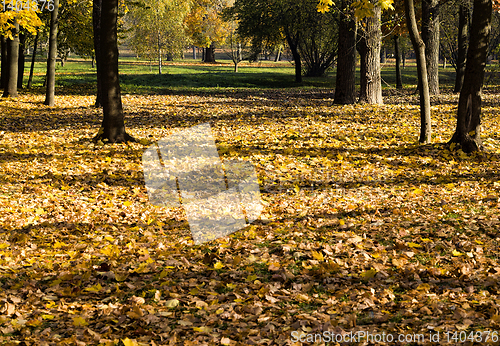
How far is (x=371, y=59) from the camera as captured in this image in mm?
14562

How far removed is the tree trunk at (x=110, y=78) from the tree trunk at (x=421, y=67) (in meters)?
6.31

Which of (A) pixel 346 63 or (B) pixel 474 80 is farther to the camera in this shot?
(A) pixel 346 63

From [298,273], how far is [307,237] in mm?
1016

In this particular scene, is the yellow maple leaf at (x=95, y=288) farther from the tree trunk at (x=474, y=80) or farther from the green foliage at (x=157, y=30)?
the green foliage at (x=157, y=30)

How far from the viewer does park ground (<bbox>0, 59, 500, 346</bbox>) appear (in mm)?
3432

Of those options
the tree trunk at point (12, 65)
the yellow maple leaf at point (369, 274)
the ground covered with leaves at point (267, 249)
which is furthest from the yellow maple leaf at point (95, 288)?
the tree trunk at point (12, 65)

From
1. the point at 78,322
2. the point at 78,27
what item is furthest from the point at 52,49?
the point at 78,322

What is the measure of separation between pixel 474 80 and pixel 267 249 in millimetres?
6055

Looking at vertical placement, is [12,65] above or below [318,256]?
above

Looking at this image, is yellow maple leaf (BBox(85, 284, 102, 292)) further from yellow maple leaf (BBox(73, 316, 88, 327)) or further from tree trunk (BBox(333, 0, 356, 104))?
tree trunk (BBox(333, 0, 356, 104))

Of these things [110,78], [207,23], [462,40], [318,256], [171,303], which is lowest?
[171,303]

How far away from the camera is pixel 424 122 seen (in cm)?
970

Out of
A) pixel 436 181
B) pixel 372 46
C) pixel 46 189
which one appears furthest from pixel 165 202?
pixel 372 46

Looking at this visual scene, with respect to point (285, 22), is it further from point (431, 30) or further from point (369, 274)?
point (369, 274)
